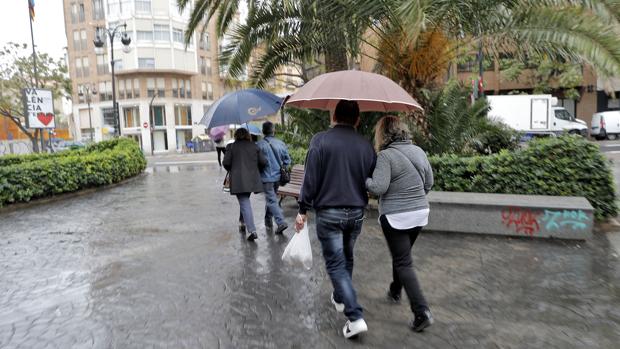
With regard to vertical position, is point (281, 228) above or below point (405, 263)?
below

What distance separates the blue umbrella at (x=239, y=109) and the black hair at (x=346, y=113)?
248 centimetres

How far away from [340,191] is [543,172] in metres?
4.85

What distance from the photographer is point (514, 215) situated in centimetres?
598

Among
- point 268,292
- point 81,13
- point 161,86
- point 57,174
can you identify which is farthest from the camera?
point 81,13

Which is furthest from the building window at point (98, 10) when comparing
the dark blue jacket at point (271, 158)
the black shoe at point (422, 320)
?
the black shoe at point (422, 320)

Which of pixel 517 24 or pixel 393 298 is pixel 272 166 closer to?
pixel 393 298

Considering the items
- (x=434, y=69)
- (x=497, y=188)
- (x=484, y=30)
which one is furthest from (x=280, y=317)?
Result: (x=484, y=30)

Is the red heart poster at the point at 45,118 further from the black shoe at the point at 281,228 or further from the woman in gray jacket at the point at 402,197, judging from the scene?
the woman in gray jacket at the point at 402,197

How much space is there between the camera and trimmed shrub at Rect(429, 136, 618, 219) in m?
6.57

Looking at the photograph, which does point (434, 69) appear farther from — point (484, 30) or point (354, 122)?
point (354, 122)

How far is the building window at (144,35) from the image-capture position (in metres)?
46.4

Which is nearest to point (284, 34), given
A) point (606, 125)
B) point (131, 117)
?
point (606, 125)

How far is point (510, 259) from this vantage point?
17.0 feet

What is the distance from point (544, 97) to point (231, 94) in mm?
23839
